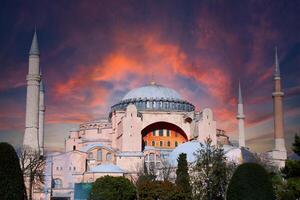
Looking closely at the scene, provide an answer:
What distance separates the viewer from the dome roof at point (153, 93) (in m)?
46.7

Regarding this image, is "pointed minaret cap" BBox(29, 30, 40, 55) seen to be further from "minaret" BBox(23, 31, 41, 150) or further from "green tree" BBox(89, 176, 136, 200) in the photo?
"green tree" BBox(89, 176, 136, 200)

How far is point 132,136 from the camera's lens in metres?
40.6

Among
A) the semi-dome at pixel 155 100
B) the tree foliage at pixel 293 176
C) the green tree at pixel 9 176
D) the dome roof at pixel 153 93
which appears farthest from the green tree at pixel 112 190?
the dome roof at pixel 153 93

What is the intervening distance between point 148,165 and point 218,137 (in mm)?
8393

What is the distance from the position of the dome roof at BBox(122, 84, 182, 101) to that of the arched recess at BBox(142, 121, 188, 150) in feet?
9.57

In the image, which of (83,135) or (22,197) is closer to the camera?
(22,197)

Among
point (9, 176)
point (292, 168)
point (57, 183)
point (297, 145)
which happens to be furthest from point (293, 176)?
point (57, 183)

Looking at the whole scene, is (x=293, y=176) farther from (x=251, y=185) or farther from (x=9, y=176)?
(x=9, y=176)

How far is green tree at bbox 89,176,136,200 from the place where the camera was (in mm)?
25248

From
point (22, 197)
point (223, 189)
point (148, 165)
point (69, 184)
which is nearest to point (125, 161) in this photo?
point (148, 165)

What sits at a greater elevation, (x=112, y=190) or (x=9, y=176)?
(x=9, y=176)

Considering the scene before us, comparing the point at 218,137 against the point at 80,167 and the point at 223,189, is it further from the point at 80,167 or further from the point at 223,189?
the point at 223,189

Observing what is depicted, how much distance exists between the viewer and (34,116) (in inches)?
1307

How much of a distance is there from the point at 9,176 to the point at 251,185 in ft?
20.2
